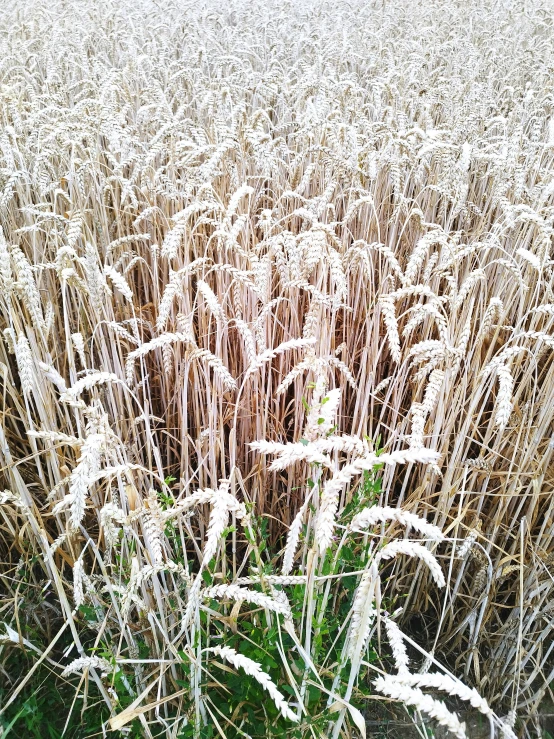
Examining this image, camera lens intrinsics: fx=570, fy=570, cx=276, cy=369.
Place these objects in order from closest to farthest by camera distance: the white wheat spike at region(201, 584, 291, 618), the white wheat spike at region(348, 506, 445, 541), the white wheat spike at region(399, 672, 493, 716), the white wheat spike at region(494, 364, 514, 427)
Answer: the white wheat spike at region(399, 672, 493, 716), the white wheat spike at region(348, 506, 445, 541), the white wheat spike at region(201, 584, 291, 618), the white wheat spike at region(494, 364, 514, 427)

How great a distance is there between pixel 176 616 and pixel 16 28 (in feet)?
13.6

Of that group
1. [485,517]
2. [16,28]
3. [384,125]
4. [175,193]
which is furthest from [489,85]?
[16,28]

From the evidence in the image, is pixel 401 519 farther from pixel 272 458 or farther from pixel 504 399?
pixel 272 458

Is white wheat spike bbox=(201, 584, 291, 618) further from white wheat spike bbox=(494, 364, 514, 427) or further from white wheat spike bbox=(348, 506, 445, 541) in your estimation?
white wheat spike bbox=(494, 364, 514, 427)

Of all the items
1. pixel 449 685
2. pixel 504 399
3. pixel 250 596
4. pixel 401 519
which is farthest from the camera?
pixel 504 399

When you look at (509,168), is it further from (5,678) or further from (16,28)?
(16,28)

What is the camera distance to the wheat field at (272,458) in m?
0.79

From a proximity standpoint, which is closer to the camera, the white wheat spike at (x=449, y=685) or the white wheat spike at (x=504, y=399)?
the white wheat spike at (x=449, y=685)

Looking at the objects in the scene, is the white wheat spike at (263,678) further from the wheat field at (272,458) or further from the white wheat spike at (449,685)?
the white wheat spike at (449,685)

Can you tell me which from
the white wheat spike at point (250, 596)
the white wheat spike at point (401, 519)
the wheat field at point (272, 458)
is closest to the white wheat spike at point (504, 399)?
the wheat field at point (272, 458)

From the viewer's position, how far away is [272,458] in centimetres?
138

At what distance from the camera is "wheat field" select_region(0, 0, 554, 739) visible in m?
0.79

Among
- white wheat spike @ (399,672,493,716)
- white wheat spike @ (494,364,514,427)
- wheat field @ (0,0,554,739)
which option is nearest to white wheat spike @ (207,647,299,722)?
wheat field @ (0,0,554,739)

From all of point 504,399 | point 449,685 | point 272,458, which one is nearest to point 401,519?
point 449,685
